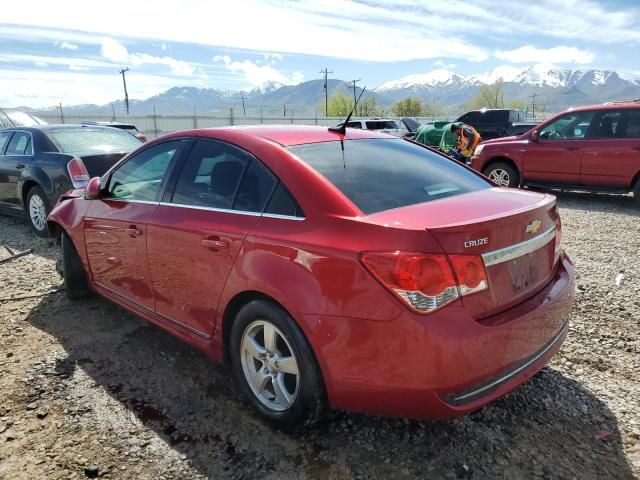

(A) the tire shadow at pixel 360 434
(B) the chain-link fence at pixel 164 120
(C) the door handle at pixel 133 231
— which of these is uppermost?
(B) the chain-link fence at pixel 164 120

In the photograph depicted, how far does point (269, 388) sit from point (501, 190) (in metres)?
1.76

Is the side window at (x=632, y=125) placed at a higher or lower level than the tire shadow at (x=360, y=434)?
higher

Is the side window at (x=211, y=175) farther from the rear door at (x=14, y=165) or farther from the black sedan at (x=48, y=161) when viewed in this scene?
the rear door at (x=14, y=165)

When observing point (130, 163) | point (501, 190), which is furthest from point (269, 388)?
point (130, 163)

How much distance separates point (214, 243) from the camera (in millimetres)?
2744

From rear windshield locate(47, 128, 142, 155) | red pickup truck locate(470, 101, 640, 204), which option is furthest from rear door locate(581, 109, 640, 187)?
rear windshield locate(47, 128, 142, 155)

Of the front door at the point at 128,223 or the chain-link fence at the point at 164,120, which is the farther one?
the chain-link fence at the point at 164,120

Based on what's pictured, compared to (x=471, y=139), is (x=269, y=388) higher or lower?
lower

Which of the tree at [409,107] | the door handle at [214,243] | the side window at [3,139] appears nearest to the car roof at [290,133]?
the door handle at [214,243]

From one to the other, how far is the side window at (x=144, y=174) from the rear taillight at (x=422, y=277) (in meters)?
1.90

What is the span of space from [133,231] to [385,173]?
178 centimetres

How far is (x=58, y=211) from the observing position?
4371mm

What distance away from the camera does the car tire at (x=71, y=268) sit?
429 cm

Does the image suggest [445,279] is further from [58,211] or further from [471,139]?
[471,139]
